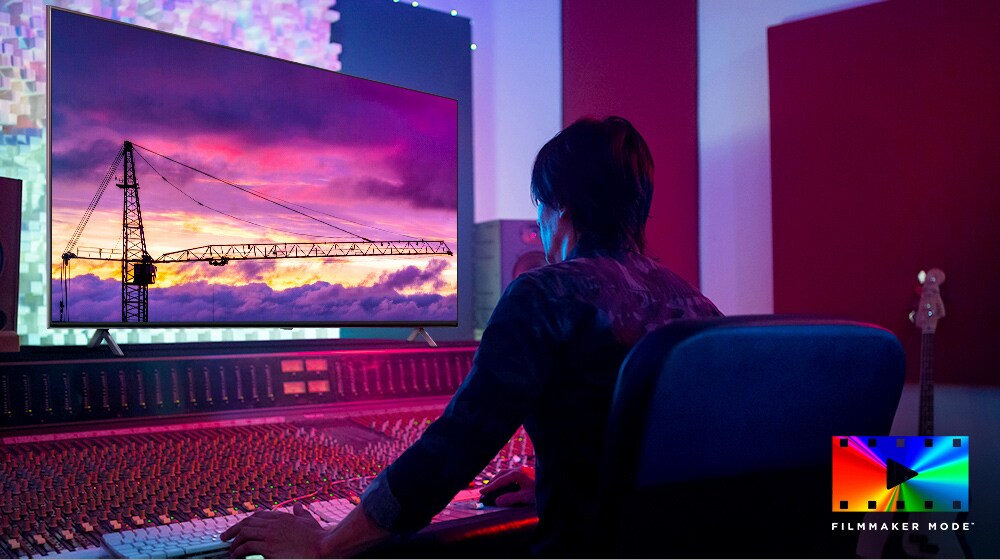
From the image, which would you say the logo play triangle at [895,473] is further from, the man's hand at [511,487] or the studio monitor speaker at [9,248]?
the studio monitor speaker at [9,248]

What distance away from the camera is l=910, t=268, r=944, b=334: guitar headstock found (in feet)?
8.69

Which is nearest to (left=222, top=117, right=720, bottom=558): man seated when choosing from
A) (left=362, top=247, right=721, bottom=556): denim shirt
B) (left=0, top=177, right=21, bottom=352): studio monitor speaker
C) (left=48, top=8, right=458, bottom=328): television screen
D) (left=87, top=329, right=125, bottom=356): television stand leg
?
(left=362, top=247, right=721, bottom=556): denim shirt

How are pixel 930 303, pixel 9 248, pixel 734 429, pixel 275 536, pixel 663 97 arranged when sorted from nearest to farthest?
1. pixel 734 429
2. pixel 275 536
3. pixel 9 248
4. pixel 930 303
5. pixel 663 97

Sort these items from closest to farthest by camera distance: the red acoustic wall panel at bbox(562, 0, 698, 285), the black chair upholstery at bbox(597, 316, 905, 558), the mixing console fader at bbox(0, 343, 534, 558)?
1. the black chair upholstery at bbox(597, 316, 905, 558)
2. the mixing console fader at bbox(0, 343, 534, 558)
3. the red acoustic wall panel at bbox(562, 0, 698, 285)

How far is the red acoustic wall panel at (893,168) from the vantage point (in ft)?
8.70

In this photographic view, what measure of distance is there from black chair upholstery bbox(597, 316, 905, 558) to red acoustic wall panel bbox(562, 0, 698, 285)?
2.37 metres

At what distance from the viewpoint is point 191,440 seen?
144cm

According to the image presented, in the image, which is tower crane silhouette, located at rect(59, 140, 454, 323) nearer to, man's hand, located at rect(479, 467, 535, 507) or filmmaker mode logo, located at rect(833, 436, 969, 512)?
man's hand, located at rect(479, 467, 535, 507)

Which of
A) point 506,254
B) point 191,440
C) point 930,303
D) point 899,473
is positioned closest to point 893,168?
point 930,303

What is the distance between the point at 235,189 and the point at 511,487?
1.01 metres

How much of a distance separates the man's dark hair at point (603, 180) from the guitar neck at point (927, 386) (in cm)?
195

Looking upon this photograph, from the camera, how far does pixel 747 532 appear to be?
881mm

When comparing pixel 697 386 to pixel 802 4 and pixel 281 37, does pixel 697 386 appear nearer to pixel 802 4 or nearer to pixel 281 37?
pixel 281 37

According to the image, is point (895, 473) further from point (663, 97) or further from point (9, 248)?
point (663, 97)
